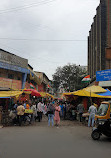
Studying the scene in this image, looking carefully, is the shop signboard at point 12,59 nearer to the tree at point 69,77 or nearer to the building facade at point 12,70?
the building facade at point 12,70

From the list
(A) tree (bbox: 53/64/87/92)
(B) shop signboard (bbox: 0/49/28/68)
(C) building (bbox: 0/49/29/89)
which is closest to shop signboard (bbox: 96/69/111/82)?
(C) building (bbox: 0/49/29/89)

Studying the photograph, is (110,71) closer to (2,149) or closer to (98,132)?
(98,132)

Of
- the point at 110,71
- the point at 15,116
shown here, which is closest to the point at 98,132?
the point at 15,116

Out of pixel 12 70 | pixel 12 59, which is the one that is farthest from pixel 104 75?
pixel 12 59

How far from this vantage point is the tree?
4653 cm

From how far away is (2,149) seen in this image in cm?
648

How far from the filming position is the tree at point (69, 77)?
46531 mm

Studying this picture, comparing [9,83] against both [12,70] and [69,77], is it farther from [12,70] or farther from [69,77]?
[69,77]

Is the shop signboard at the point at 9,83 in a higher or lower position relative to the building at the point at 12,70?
lower

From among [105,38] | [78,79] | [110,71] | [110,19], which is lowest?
[110,71]

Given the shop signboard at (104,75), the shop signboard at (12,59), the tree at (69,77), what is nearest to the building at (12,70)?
the shop signboard at (12,59)

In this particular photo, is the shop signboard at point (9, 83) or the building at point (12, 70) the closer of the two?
the shop signboard at point (9, 83)

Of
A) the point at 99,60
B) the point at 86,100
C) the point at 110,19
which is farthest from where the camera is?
the point at 99,60

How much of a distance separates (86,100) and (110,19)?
16.2 m
